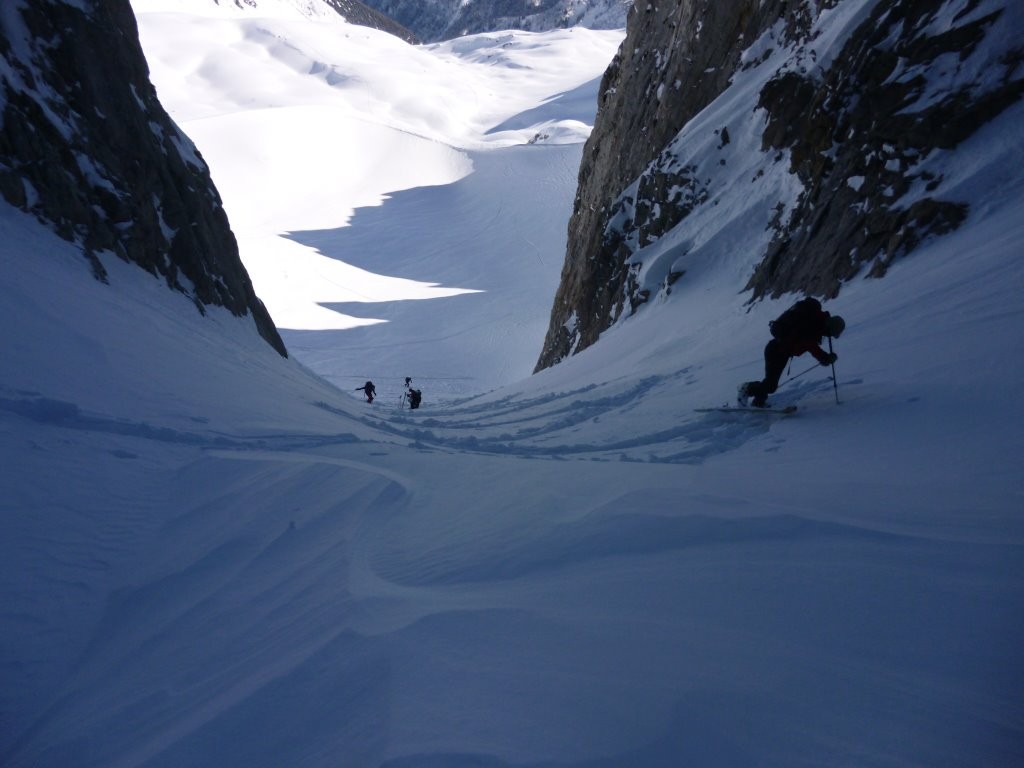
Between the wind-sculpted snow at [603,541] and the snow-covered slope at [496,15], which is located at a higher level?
the snow-covered slope at [496,15]

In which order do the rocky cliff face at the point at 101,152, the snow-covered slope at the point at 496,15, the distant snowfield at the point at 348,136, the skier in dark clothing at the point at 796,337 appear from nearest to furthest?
1. the skier in dark clothing at the point at 796,337
2. the rocky cliff face at the point at 101,152
3. the distant snowfield at the point at 348,136
4. the snow-covered slope at the point at 496,15

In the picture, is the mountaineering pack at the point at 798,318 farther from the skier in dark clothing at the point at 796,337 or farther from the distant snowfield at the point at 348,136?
the distant snowfield at the point at 348,136

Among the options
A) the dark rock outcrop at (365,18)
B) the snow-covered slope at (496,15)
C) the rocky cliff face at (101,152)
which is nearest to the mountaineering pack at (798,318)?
the rocky cliff face at (101,152)

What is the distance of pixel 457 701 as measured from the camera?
1.85m

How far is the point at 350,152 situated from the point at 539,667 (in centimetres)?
5563

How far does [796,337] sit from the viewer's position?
5094 mm

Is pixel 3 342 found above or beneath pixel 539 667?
above

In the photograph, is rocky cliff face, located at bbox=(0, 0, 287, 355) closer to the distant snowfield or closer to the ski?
the ski

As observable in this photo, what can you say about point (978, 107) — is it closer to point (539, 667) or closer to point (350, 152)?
point (539, 667)

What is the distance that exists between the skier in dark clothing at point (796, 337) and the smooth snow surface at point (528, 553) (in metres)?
0.25

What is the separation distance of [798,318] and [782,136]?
7809mm

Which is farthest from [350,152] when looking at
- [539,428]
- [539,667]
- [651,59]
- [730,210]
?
[539,667]

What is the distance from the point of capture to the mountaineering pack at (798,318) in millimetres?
5004

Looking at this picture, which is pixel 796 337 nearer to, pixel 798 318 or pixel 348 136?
pixel 798 318
